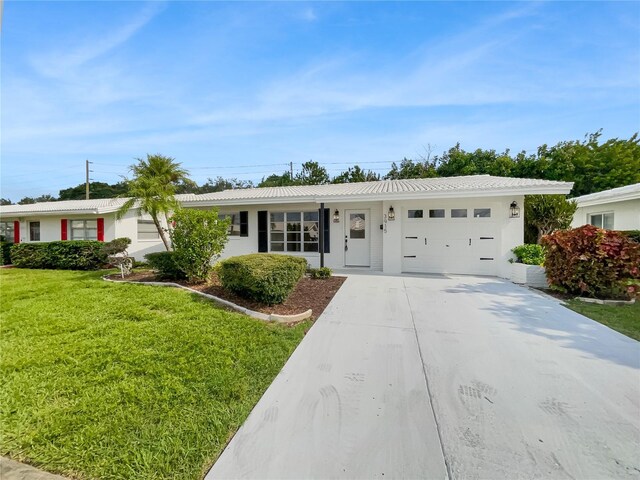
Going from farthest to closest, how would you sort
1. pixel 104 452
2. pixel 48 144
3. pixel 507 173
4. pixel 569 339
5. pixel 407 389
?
pixel 507 173 → pixel 48 144 → pixel 569 339 → pixel 407 389 → pixel 104 452

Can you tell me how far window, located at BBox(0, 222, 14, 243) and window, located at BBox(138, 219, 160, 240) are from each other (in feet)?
27.0

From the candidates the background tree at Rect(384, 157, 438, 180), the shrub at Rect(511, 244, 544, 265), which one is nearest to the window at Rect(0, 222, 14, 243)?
the shrub at Rect(511, 244, 544, 265)

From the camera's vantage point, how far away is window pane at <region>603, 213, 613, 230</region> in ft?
38.5

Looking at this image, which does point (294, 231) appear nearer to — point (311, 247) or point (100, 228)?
point (311, 247)

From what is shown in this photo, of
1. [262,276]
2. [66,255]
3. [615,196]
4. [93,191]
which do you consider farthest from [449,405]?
[93,191]

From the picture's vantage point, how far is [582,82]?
347 inches

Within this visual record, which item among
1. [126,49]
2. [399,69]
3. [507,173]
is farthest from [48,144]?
[507,173]

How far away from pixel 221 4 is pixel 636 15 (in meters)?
8.26

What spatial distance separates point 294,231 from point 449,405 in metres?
9.17

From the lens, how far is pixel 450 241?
32.0ft

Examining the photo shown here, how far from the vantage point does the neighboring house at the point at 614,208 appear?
10.2 m

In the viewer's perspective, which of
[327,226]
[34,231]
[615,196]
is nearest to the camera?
[615,196]

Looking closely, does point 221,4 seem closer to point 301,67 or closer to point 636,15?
point 301,67

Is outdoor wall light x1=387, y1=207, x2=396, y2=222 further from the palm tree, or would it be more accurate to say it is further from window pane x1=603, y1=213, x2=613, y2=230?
window pane x1=603, y1=213, x2=613, y2=230
